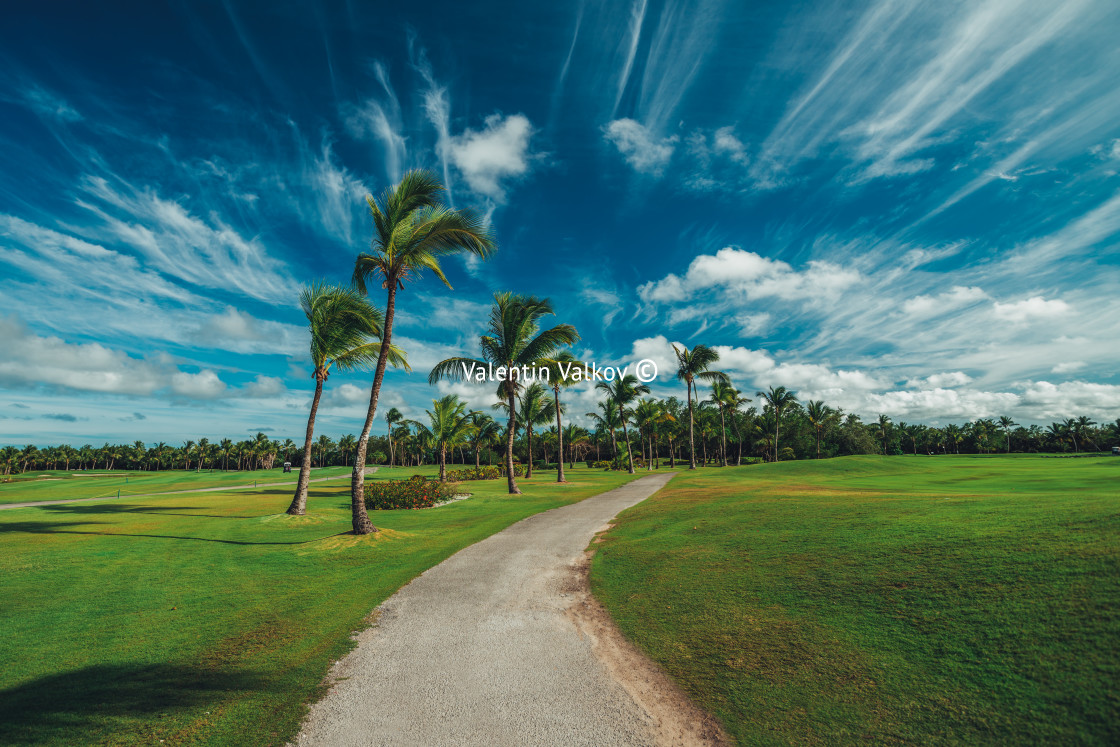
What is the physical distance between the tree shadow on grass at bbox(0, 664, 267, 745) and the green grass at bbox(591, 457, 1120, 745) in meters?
5.73

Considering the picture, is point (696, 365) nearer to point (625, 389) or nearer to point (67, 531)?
point (625, 389)

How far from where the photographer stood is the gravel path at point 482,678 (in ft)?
Answer: 15.0

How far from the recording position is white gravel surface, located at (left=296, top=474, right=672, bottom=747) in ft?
15.1

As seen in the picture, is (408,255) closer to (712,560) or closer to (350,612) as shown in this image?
(350,612)

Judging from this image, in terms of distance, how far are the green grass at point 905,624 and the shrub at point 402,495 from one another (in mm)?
15283

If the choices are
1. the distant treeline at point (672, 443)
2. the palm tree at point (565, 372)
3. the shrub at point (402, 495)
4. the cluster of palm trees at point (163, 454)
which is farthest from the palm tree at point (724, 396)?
the cluster of palm trees at point (163, 454)

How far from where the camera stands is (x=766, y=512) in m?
13.5

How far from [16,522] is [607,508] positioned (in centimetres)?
2453

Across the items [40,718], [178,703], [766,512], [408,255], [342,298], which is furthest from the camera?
[342,298]

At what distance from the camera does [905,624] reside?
224 inches

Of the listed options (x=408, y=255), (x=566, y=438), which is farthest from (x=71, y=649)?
(x=566, y=438)

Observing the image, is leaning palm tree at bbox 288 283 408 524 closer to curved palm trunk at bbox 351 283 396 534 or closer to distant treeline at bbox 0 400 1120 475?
curved palm trunk at bbox 351 283 396 534

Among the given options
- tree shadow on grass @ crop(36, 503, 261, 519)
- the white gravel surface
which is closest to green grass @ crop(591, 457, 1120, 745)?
the white gravel surface

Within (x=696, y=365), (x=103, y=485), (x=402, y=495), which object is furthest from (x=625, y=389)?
(x=103, y=485)
